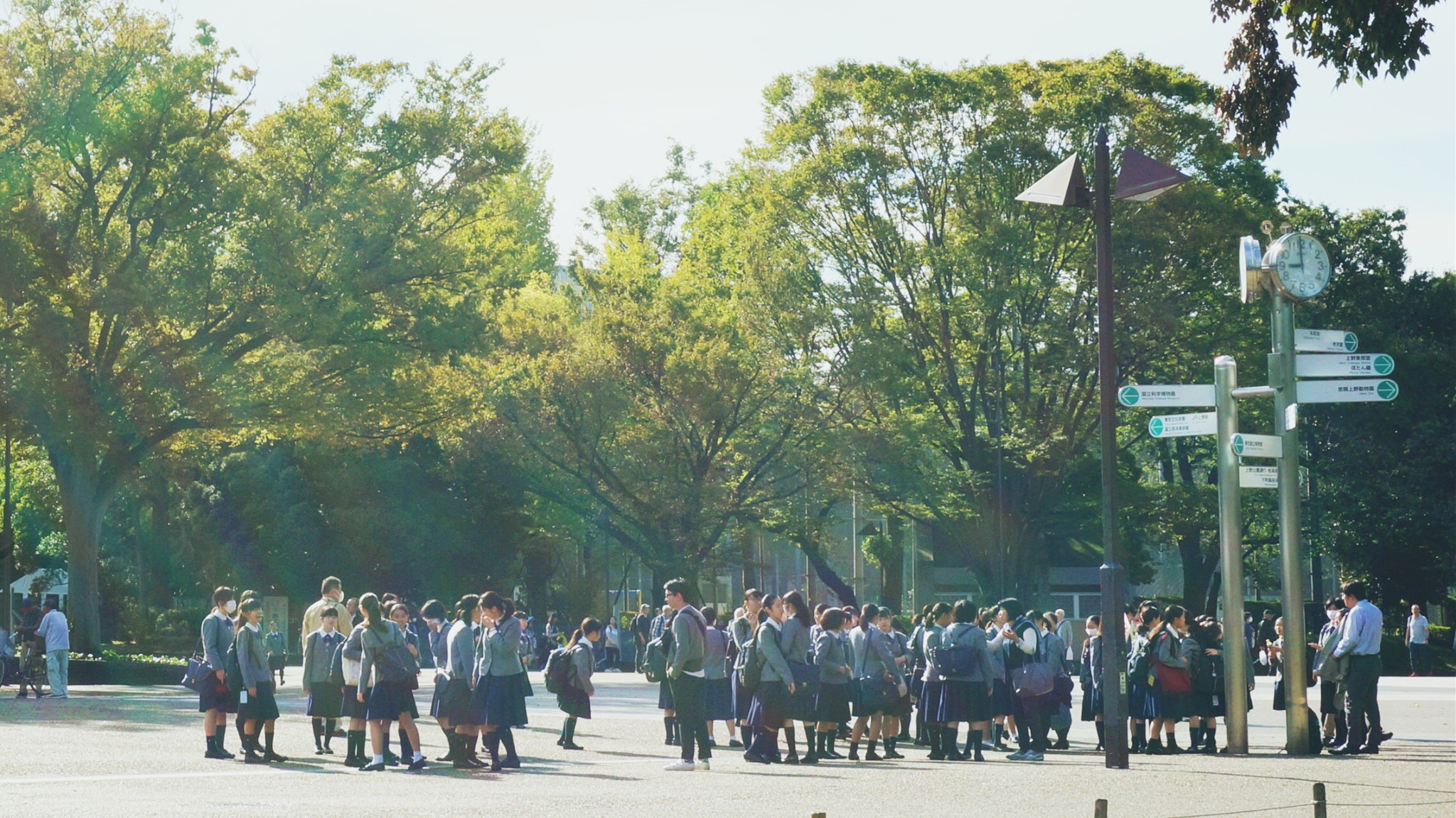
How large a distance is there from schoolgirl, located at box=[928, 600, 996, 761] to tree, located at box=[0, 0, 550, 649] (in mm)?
17037

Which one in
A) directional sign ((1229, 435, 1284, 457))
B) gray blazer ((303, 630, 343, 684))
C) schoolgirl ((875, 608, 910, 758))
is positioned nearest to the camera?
directional sign ((1229, 435, 1284, 457))

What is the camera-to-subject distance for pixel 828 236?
3753 cm

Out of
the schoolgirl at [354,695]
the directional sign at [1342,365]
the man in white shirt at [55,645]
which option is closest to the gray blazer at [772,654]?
the schoolgirl at [354,695]

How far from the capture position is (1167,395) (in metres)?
15.5

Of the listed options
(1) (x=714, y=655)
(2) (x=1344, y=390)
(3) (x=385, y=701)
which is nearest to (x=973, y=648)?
(1) (x=714, y=655)

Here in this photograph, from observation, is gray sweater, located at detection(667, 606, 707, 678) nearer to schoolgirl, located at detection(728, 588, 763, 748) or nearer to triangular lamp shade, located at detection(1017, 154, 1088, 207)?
schoolgirl, located at detection(728, 588, 763, 748)

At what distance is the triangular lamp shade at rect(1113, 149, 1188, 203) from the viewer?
14594mm

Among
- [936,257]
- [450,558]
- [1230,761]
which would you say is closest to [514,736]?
[1230,761]

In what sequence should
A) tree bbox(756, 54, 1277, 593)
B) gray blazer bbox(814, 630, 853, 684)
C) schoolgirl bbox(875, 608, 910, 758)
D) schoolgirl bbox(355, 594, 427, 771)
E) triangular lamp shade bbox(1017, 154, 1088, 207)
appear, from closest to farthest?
schoolgirl bbox(355, 594, 427, 771), triangular lamp shade bbox(1017, 154, 1088, 207), gray blazer bbox(814, 630, 853, 684), schoolgirl bbox(875, 608, 910, 758), tree bbox(756, 54, 1277, 593)

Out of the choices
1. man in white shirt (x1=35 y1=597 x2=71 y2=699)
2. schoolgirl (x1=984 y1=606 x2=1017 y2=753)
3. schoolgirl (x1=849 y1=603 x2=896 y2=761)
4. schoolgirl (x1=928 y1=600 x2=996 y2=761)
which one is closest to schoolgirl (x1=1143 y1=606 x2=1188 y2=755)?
schoolgirl (x1=984 y1=606 x2=1017 y2=753)

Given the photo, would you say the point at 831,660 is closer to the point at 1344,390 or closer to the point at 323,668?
the point at 323,668

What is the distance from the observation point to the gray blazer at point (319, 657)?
1612 cm

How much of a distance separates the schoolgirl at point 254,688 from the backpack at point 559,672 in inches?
121

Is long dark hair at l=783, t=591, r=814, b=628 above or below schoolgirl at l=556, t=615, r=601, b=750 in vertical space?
above
